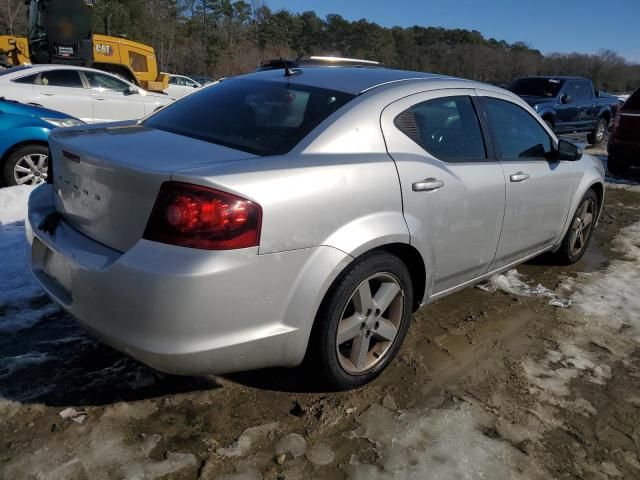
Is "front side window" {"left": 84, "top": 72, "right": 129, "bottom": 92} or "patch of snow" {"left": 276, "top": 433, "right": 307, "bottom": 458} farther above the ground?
"front side window" {"left": 84, "top": 72, "right": 129, "bottom": 92}

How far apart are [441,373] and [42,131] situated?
16.6 ft

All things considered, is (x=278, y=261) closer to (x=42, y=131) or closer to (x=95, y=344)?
(x=95, y=344)

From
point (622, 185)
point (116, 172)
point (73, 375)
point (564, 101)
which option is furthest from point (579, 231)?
point (564, 101)

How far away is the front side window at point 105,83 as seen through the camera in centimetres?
941

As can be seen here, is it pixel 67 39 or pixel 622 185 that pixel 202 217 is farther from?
pixel 67 39

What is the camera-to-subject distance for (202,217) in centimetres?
202

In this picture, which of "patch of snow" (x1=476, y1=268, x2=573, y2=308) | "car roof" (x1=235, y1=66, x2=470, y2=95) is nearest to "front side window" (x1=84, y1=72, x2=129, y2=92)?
"car roof" (x1=235, y1=66, x2=470, y2=95)

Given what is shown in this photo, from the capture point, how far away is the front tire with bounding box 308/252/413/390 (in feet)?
7.94

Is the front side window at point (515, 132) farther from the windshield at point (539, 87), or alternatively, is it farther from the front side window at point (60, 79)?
the windshield at point (539, 87)

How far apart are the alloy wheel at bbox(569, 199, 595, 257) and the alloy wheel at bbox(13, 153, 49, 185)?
213 inches

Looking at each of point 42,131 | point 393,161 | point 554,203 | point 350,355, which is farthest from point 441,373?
point 42,131

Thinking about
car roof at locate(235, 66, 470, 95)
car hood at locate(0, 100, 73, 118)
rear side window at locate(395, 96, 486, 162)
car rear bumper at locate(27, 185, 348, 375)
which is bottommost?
car rear bumper at locate(27, 185, 348, 375)

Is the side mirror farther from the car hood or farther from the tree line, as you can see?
the tree line

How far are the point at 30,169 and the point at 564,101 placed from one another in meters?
11.3
